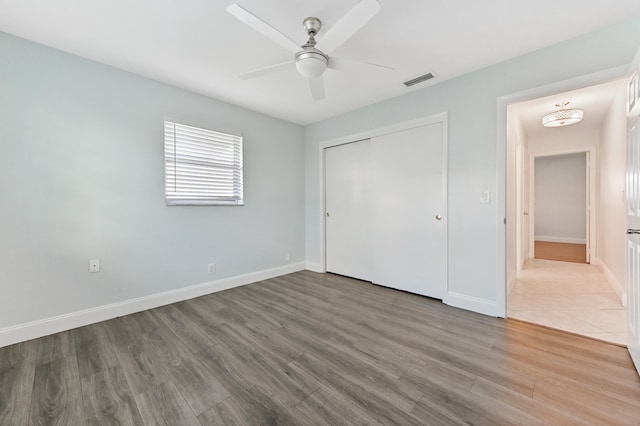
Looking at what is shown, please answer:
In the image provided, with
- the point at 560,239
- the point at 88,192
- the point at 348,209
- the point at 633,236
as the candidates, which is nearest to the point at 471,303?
the point at 633,236

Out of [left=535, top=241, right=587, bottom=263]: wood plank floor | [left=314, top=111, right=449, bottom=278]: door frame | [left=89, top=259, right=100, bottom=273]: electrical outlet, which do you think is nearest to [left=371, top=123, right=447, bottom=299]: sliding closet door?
[left=314, top=111, right=449, bottom=278]: door frame

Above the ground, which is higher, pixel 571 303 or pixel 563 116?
pixel 563 116

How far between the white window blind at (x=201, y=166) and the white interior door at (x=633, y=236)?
12.1 feet

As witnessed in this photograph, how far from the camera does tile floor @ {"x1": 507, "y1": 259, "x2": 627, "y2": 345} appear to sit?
2234 mm

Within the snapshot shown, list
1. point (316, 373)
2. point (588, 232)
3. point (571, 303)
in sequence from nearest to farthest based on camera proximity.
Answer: point (316, 373)
point (571, 303)
point (588, 232)

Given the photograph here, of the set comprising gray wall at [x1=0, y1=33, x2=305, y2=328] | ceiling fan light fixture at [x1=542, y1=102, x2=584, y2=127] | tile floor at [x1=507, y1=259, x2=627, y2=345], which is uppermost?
ceiling fan light fixture at [x1=542, y1=102, x2=584, y2=127]

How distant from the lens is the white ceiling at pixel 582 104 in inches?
123

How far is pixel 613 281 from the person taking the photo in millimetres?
3270

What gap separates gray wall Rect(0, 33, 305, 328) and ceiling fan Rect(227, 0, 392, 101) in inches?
59.2

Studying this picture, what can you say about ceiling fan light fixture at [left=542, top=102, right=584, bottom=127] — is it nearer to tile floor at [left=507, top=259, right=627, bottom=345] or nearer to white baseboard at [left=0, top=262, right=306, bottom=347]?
tile floor at [left=507, top=259, right=627, bottom=345]

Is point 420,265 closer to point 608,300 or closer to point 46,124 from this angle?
point 608,300

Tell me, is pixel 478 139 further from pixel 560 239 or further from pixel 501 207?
pixel 560 239

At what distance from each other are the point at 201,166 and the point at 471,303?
136 inches

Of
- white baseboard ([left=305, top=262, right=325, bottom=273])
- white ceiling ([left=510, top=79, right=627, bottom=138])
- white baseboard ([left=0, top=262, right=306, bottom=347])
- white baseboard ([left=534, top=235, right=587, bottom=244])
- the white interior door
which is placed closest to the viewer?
the white interior door
